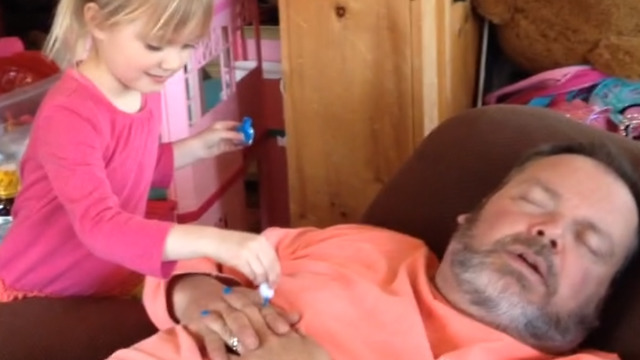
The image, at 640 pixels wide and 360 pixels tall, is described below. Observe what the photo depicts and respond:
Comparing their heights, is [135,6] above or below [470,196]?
above

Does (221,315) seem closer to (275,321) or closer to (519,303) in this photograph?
(275,321)

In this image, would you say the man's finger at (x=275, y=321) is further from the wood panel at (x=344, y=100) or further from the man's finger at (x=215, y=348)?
the wood panel at (x=344, y=100)

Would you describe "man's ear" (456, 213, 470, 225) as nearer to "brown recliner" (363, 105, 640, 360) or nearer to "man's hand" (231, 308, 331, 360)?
"brown recliner" (363, 105, 640, 360)

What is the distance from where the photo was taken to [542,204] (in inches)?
58.4

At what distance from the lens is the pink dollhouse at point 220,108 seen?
89.4 inches

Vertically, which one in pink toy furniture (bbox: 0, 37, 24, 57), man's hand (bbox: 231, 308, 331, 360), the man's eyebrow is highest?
the man's eyebrow

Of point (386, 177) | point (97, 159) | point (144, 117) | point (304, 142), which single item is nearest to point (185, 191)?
point (304, 142)

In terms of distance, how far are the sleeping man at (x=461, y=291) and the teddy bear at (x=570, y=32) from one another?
71 cm

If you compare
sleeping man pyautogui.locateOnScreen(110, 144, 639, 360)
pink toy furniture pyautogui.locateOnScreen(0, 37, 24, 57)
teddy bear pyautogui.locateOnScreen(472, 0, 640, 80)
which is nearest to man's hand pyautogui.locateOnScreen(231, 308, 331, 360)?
sleeping man pyautogui.locateOnScreen(110, 144, 639, 360)

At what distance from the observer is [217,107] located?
8.03 feet

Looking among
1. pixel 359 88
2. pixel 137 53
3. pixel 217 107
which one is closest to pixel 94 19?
pixel 137 53

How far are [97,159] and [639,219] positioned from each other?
0.82 metres

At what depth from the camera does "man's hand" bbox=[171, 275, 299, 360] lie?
1.34 m

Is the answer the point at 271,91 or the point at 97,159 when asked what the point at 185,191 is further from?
the point at 97,159
